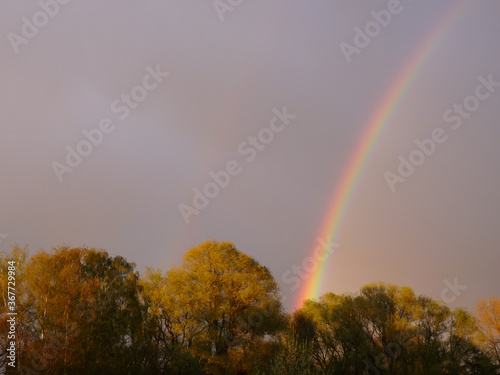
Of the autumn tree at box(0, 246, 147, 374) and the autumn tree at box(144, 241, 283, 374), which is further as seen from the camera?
the autumn tree at box(144, 241, 283, 374)

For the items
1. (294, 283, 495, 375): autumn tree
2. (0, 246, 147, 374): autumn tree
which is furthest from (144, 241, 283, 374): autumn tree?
(294, 283, 495, 375): autumn tree

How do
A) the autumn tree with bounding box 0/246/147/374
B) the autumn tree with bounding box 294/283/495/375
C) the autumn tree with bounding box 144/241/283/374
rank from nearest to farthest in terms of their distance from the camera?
the autumn tree with bounding box 0/246/147/374, the autumn tree with bounding box 144/241/283/374, the autumn tree with bounding box 294/283/495/375

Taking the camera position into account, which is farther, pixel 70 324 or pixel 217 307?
pixel 217 307

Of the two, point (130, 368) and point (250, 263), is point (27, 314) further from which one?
point (250, 263)

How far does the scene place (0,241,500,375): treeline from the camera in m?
35.5

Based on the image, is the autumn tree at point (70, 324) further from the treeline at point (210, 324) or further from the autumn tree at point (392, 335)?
the autumn tree at point (392, 335)

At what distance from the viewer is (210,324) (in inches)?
2018

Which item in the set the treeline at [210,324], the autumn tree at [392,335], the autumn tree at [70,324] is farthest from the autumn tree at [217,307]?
the autumn tree at [392,335]

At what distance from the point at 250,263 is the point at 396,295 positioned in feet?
104

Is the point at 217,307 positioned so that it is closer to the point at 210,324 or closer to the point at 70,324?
the point at 210,324

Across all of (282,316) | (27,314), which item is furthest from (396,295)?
(27,314)

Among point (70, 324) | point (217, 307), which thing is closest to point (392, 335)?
point (217, 307)

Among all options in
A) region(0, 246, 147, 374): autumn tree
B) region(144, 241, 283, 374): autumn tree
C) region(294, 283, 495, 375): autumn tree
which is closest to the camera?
region(0, 246, 147, 374): autumn tree

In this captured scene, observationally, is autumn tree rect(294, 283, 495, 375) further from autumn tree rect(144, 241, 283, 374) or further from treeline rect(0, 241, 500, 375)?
autumn tree rect(144, 241, 283, 374)
